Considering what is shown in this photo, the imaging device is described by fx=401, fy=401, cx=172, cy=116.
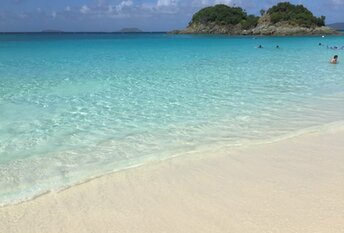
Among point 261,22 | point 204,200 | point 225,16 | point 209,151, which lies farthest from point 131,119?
point 225,16

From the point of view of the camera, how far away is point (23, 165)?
608 cm

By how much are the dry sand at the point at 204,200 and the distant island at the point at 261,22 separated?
314 feet

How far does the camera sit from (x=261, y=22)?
112 metres

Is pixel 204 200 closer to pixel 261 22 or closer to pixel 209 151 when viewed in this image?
pixel 209 151

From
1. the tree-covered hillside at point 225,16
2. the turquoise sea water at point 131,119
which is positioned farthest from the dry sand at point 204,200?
the tree-covered hillside at point 225,16

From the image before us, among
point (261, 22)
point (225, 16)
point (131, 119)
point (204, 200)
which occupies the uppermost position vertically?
point (225, 16)

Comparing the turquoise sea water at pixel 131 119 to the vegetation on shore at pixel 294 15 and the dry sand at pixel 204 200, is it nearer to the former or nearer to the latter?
the dry sand at pixel 204 200

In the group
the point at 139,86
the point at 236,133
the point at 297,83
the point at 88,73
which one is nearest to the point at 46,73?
the point at 88,73

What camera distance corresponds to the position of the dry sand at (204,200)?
162 inches

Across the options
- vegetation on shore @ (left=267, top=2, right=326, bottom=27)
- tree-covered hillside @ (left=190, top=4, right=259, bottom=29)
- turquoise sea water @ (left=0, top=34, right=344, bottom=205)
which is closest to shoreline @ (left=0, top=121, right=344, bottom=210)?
turquoise sea water @ (left=0, top=34, right=344, bottom=205)

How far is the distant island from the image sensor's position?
10019cm

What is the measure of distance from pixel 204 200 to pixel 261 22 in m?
114

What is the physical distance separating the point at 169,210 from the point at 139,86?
394 inches

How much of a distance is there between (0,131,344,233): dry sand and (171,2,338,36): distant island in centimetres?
9558
